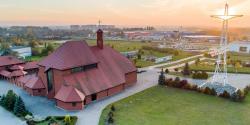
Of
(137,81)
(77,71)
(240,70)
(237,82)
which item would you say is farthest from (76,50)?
(240,70)

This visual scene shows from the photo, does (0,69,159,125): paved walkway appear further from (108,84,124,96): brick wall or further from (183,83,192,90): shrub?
(183,83,192,90): shrub

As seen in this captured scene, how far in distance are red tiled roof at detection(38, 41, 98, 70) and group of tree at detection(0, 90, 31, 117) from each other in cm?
509

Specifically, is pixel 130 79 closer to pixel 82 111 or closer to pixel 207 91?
pixel 207 91

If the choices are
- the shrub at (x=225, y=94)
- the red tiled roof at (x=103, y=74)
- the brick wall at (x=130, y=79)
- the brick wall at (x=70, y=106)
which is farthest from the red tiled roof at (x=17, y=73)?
the shrub at (x=225, y=94)

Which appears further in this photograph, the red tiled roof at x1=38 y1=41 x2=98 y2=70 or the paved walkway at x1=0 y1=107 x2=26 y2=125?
the red tiled roof at x1=38 y1=41 x2=98 y2=70

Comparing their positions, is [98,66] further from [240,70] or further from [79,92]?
[240,70]

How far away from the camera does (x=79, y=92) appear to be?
2755 cm

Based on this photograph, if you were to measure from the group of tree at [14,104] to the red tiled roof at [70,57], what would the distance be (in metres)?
5.09

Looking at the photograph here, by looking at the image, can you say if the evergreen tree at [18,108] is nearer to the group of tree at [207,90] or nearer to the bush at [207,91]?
the group of tree at [207,90]

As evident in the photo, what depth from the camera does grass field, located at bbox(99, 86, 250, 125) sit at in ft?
77.9

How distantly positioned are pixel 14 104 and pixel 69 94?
5.92 meters

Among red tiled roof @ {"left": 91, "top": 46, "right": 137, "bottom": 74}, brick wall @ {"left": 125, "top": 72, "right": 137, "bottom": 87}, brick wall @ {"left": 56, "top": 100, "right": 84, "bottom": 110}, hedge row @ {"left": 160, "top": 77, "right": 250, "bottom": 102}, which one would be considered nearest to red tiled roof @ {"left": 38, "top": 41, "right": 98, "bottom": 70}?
red tiled roof @ {"left": 91, "top": 46, "right": 137, "bottom": 74}

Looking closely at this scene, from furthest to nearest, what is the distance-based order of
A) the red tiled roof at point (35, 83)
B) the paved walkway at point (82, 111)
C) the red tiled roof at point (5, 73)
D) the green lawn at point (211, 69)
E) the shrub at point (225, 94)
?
the green lawn at point (211, 69)
the red tiled roof at point (5, 73)
the red tiled roof at point (35, 83)
the shrub at point (225, 94)
the paved walkway at point (82, 111)

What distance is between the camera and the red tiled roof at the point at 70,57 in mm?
29023
